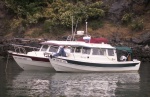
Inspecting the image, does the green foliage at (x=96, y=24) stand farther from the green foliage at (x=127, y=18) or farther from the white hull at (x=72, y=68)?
the white hull at (x=72, y=68)

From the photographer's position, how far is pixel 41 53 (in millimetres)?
30500

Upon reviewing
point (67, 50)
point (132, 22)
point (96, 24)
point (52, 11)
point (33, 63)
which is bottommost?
point (33, 63)

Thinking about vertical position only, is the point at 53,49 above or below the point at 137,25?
below

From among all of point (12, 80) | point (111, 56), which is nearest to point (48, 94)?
point (12, 80)

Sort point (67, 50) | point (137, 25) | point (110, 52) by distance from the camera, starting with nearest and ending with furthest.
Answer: point (67, 50) < point (110, 52) < point (137, 25)

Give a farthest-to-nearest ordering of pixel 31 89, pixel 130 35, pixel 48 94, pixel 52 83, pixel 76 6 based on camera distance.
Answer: pixel 76 6
pixel 130 35
pixel 52 83
pixel 31 89
pixel 48 94

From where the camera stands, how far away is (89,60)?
29.7m

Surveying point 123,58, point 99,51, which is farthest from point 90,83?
point 123,58

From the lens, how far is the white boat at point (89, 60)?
1153 inches

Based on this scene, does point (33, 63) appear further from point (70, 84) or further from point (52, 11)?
point (52, 11)

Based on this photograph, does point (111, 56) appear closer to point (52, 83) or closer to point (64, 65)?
point (64, 65)

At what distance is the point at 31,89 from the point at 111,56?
10627 mm

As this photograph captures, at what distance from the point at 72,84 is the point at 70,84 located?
11 cm

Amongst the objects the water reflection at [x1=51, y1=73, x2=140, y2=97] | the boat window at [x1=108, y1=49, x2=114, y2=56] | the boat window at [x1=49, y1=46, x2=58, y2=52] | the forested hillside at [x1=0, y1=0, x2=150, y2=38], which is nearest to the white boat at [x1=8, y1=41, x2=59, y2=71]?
the boat window at [x1=49, y1=46, x2=58, y2=52]
